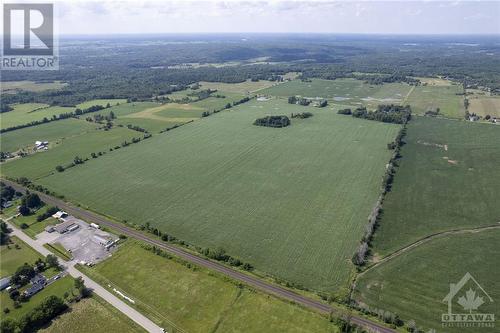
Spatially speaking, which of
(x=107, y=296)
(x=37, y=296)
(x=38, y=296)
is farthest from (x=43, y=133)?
(x=107, y=296)

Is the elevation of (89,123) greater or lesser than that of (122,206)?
greater

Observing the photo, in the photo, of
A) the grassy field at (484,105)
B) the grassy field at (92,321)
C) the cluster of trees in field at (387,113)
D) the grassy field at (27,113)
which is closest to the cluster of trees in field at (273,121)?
the cluster of trees in field at (387,113)

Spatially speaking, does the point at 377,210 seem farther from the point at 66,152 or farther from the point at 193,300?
the point at 66,152

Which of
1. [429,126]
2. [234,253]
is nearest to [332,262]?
[234,253]

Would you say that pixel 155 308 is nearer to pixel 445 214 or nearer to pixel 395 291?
pixel 395 291

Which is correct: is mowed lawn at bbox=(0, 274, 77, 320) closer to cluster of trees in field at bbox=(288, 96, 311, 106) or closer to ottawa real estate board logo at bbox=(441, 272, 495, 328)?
ottawa real estate board logo at bbox=(441, 272, 495, 328)

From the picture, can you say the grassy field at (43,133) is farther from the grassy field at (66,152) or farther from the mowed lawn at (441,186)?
the mowed lawn at (441,186)
